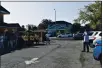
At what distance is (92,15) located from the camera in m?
44.6

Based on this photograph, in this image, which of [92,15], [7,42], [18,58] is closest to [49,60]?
[18,58]

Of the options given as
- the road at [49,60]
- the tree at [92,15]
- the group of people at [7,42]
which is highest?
the tree at [92,15]

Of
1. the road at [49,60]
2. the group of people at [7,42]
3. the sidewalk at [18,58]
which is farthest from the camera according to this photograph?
the group of people at [7,42]

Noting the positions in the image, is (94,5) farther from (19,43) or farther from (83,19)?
(19,43)

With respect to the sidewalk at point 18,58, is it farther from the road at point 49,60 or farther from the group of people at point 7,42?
the group of people at point 7,42

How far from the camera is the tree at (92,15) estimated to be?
4076 cm

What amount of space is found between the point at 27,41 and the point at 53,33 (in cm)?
5414

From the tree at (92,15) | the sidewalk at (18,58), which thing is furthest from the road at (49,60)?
the tree at (92,15)

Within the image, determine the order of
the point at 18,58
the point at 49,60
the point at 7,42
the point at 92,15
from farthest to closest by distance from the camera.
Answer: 1. the point at 92,15
2. the point at 7,42
3. the point at 18,58
4. the point at 49,60

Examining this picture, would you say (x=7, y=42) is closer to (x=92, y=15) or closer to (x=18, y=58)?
(x=18, y=58)

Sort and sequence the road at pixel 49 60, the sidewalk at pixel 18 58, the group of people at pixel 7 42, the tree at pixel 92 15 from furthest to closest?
the tree at pixel 92 15
the group of people at pixel 7 42
the sidewalk at pixel 18 58
the road at pixel 49 60

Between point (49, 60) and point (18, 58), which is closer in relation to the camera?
point (49, 60)

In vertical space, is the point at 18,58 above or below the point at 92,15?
below

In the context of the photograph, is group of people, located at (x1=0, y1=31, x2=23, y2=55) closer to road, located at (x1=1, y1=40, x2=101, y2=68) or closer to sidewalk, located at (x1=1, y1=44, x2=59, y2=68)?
sidewalk, located at (x1=1, y1=44, x2=59, y2=68)
